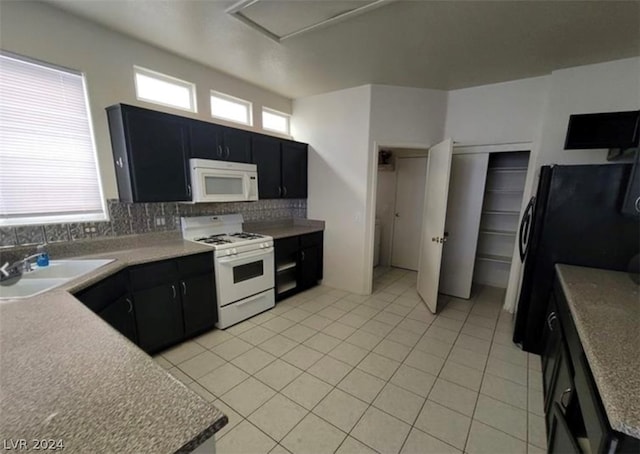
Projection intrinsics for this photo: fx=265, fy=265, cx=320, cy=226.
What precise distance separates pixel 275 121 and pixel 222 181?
1556 mm

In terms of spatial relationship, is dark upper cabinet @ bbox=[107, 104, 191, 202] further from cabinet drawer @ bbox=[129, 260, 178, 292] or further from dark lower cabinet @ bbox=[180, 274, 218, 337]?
dark lower cabinet @ bbox=[180, 274, 218, 337]

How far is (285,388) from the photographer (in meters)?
2.00

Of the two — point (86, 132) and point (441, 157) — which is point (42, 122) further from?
point (441, 157)

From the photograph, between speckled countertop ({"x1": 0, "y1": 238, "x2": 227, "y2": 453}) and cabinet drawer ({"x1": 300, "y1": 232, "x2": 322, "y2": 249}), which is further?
cabinet drawer ({"x1": 300, "y1": 232, "x2": 322, "y2": 249})

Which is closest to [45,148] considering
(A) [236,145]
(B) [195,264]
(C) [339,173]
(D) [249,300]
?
(B) [195,264]

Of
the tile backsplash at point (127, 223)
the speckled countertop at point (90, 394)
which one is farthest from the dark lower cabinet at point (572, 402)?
the tile backsplash at point (127, 223)

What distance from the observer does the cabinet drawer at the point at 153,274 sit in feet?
6.92

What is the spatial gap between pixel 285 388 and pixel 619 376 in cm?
183

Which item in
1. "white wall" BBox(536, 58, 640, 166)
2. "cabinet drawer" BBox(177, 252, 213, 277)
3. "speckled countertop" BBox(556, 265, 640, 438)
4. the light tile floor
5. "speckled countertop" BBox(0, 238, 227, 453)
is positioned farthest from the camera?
"white wall" BBox(536, 58, 640, 166)

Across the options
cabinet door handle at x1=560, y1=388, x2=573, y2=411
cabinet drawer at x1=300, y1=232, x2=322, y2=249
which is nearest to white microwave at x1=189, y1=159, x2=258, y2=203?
→ cabinet drawer at x1=300, y1=232, x2=322, y2=249

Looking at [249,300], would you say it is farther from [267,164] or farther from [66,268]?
[267,164]

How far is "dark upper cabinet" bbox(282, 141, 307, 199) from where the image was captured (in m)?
3.60

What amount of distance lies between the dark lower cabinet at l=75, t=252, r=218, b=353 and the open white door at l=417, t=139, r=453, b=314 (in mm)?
2456

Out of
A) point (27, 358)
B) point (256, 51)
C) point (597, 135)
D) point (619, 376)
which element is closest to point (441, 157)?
point (597, 135)
